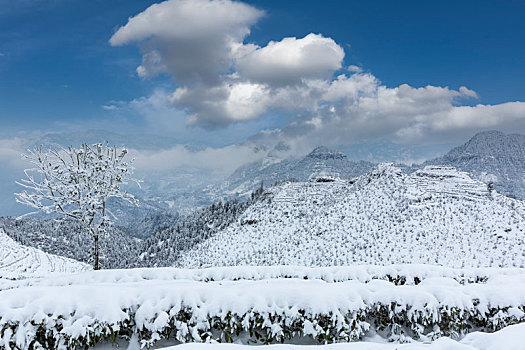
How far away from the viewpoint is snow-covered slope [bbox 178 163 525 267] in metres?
26.6

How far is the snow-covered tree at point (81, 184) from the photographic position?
14.1 meters

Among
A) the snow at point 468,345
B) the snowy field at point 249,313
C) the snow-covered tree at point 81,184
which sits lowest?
the snowy field at point 249,313

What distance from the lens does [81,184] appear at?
1455 centimetres

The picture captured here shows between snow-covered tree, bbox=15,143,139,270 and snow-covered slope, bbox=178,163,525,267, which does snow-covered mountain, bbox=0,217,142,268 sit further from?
snow-covered tree, bbox=15,143,139,270

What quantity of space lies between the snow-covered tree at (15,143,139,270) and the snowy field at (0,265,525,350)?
622cm

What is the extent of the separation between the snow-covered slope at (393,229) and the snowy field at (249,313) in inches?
691

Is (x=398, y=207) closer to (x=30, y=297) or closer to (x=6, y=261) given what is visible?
(x=30, y=297)

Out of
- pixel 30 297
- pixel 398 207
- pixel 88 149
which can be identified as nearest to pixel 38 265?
pixel 88 149

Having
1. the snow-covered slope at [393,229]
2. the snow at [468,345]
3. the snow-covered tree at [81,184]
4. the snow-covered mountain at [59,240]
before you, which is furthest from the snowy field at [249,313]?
the snow-covered mountain at [59,240]

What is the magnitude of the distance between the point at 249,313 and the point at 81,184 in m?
11.8

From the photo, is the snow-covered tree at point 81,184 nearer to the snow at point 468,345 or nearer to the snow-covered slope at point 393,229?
the snow at point 468,345

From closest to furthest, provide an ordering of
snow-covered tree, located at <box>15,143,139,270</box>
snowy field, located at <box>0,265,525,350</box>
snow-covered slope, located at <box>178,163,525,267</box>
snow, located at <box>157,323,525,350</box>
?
snow, located at <box>157,323,525,350</box> < snowy field, located at <box>0,265,525,350</box> < snow-covered tree, located at <box>15,143,139,270</box> < snow-covered slope, located at <box>178,163,525,267</box>

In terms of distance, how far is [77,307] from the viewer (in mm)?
7820

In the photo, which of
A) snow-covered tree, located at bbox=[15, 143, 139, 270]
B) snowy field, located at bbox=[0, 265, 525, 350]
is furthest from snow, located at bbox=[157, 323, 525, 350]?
snow-covered tree, located at bbox=[15, 143, 139, 270]
